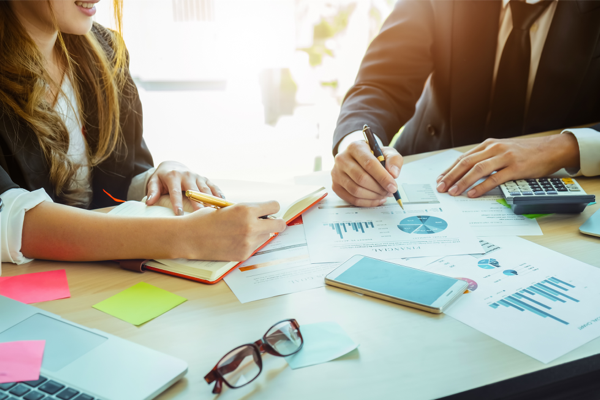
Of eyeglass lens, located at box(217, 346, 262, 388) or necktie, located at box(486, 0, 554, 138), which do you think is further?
necktie, located at box(486, 0, 554, 138)

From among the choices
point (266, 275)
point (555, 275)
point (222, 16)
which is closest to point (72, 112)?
point (266, 275)

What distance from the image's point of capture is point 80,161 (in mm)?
1169

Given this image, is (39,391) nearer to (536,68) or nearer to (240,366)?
(240,366)

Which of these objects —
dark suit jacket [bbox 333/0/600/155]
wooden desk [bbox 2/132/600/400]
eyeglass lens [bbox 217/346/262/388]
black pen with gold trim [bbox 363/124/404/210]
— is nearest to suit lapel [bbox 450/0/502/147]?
dark suit jacket [bbox 333/0/600/155]

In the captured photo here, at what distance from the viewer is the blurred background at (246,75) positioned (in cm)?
253

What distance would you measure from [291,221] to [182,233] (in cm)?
23

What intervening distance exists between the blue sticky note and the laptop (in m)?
0.13

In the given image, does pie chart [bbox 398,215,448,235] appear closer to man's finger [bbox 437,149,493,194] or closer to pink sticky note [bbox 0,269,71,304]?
man's finger [bbox 437,149,493,194]

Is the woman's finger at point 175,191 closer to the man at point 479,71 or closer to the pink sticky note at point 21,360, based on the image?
the pink sticky note at point 21,360

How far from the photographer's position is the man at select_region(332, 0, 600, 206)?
1.30 meters

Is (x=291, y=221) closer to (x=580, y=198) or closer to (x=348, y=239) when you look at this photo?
(x=348, y=239)

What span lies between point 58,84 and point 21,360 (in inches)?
34.0

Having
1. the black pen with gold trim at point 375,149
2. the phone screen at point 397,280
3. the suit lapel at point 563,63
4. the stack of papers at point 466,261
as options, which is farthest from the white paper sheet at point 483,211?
the suit lapel at point 563,63

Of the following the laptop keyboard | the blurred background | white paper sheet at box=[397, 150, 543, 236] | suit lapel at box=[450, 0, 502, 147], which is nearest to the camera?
the laptop keyboard
